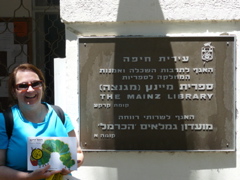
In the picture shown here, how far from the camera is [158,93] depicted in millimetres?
4203

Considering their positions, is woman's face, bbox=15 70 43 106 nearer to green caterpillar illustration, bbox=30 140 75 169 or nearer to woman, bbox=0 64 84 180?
woman, bbox=0 64 84 180

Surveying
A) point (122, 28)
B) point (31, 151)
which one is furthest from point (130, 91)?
point (31, 151)

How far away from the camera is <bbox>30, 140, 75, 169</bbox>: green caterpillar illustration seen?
3.11m

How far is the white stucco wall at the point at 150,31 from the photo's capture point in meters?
4.20

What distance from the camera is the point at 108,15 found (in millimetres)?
4234

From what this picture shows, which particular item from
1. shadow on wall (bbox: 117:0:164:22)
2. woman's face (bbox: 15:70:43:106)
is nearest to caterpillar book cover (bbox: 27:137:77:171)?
woman's face (bbox: 15:70:43:106)

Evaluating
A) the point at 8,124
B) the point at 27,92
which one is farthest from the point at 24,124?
the point at 27,92

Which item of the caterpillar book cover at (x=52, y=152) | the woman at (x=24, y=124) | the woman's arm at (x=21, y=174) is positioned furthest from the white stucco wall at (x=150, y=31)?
the woman's arm at (x=21, y=174)

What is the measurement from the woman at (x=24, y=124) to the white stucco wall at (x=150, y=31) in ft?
3.15

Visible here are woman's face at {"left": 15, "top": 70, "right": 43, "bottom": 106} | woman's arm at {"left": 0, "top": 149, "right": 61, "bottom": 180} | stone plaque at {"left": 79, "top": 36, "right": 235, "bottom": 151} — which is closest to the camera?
woman's arm at {"left": 0, "top": 149, "right": 61, "bottom": 180}

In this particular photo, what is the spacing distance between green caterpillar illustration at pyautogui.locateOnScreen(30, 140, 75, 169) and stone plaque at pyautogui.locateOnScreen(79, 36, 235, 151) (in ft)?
3.42

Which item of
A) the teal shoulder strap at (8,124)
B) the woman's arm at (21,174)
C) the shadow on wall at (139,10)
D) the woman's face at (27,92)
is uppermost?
the shadow on wall at (139,10)

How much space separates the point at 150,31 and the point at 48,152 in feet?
5.11

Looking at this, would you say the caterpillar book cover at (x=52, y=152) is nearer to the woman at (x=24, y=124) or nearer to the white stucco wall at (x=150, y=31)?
the woman at (x=24, y=124)
